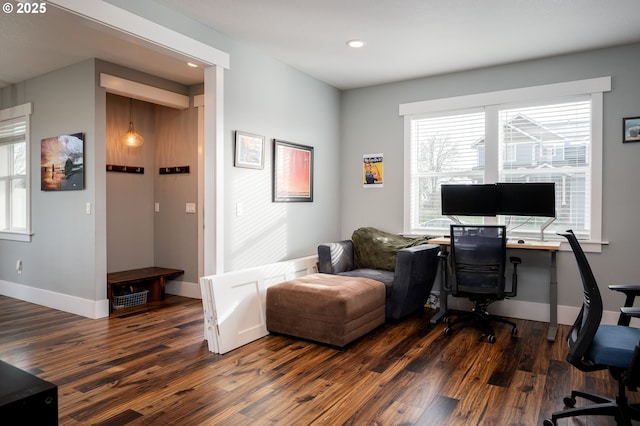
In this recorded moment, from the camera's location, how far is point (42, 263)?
4.75 metres

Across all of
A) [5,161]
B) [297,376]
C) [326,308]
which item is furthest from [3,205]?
[297,376]

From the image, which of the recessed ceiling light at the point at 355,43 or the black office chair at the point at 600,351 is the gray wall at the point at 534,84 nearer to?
the recessed ceiling light at the point at 355,43

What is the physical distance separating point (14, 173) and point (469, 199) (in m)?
5.51

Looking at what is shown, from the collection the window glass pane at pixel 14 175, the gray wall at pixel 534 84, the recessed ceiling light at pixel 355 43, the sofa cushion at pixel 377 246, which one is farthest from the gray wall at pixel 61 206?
the gray wall at pixel 534 84

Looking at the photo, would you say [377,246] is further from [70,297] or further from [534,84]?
[70,297]

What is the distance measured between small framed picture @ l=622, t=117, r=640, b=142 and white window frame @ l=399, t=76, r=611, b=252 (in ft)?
0.57

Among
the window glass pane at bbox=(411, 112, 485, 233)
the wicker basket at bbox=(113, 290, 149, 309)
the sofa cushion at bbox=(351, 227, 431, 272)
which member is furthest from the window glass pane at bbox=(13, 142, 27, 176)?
the window glass pane at bbox=(411, 112, 485, 233)

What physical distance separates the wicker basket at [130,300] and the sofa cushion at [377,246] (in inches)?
96.6

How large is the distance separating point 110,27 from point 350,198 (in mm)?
3301

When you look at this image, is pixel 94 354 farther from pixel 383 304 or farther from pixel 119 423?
pixel 383 304

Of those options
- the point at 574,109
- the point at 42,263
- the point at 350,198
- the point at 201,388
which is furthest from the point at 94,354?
the point at 574,109

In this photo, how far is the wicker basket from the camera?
455 centimetres

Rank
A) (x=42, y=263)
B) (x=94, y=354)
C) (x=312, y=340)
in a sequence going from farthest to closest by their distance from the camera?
(x=42, y=263) < (x=312, y=340) < (x=94, y=354)

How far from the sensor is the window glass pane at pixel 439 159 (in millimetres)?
4512
